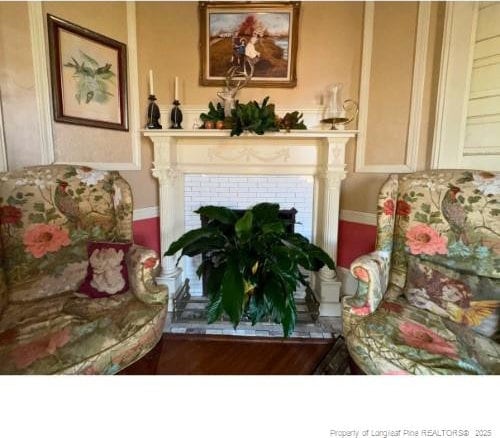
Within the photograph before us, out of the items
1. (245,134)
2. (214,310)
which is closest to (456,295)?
(214,310)

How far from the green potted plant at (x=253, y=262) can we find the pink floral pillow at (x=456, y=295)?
392 mm

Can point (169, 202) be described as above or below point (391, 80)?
below

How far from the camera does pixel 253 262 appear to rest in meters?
1.35

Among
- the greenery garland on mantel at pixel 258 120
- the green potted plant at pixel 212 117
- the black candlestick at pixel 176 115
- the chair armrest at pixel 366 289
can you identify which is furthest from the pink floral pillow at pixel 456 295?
the black candlestick at pixel 176 115

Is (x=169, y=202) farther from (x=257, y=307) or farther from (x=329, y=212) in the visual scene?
(x=329, y=212)

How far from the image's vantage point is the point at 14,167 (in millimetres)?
1540

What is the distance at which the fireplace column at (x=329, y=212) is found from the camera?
187cm

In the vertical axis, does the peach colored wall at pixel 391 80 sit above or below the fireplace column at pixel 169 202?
above

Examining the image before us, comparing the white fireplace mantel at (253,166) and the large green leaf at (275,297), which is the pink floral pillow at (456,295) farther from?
the white fireplace mantel at (253,166)

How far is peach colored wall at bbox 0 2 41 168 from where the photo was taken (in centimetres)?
146

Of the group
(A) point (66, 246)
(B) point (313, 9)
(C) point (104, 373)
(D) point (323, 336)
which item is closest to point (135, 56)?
(B) point (313, 9)

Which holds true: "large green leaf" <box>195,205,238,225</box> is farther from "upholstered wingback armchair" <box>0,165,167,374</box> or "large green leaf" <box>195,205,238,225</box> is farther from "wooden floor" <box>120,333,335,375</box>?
"wooden floor" <box>120,333,335,375</box>

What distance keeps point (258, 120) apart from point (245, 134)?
0.15m

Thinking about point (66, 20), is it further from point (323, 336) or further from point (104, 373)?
point (323, 336)
